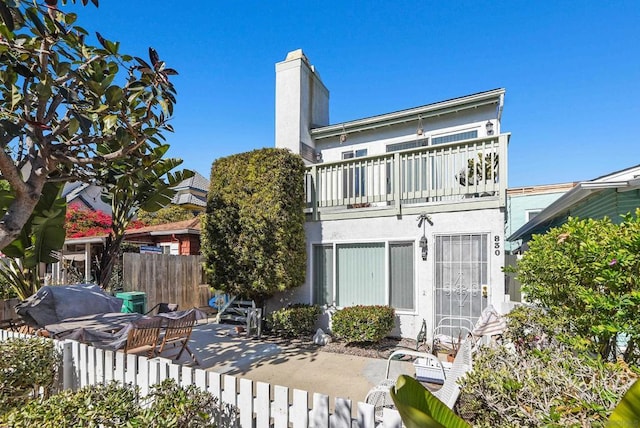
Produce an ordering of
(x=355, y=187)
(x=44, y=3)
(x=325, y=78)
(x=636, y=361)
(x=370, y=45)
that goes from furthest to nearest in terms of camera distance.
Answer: (x=325, y=78) < (x=370, y=45) < (x=355, y=187) < (x=44, y=3) < (x=636, y=361)

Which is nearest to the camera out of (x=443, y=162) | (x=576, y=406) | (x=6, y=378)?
(x=576, y=406)

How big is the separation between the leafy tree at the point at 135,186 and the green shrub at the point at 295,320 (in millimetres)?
4065

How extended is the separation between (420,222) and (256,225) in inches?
164

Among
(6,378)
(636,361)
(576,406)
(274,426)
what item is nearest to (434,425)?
(576,406)

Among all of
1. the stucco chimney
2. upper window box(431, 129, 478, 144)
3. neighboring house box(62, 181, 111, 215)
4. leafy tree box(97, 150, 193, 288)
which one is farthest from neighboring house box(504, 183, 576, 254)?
neighboring house box(62, 181, 111, 215)

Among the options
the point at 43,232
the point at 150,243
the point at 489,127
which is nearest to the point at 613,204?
the point at 489,127

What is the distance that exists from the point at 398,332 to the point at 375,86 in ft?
32.3

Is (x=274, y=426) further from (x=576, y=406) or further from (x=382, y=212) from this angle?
(x=382, y=212)

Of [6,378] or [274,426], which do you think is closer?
[274,426]

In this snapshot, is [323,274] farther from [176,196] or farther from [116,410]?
[176,196]

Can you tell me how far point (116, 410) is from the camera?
255 centimetres

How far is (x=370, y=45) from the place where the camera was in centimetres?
1145

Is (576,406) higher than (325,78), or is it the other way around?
(325,78)

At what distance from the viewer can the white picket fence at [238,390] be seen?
8.44 feet
